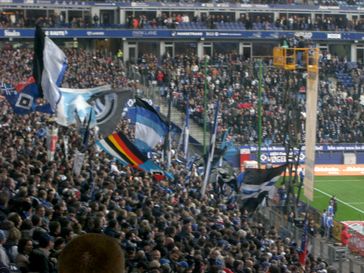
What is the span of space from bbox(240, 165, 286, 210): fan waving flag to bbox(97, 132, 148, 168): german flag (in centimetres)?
410

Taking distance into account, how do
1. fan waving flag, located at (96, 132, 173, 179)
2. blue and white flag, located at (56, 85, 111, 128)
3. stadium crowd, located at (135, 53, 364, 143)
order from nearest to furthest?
fan waving flag, located at (96, 132, 173, 179) < blue and white flag, located at (56, 85, 111, 128) < stadium crowd, located at (135, 53, 364, 143)

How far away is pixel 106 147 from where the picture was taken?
59.7 ft

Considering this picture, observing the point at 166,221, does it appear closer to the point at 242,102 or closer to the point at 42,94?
the point at 42,94

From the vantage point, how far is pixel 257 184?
70.1 ft

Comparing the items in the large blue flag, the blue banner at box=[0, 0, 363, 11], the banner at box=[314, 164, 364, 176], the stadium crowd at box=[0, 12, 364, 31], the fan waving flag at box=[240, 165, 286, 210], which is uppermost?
the blue banner at box=[0, 0, 363, 11]

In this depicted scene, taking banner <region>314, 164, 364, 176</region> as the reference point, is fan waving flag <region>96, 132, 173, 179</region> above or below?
above

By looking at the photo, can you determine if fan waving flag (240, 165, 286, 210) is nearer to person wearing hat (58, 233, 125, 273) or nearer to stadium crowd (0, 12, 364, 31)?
person wearing hat (58, 233, 125, 273)

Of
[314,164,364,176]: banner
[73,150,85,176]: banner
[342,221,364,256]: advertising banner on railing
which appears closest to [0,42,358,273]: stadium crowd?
[73,150,85,176]: banner

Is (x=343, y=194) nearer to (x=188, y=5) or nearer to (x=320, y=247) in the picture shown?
(x=320, y=247)

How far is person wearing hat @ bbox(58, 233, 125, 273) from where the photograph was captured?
3.11 meters

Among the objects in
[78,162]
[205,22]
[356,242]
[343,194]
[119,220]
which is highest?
[205,22]

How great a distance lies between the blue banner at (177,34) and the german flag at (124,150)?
108 feet

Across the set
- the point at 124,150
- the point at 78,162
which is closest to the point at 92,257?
the point at 78,162

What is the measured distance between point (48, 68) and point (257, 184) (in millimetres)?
6369
